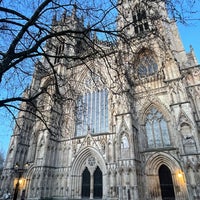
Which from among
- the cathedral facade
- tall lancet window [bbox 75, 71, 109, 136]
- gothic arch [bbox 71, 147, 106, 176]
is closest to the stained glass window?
tall lancet window [bbox 75, 71, 109, 136]

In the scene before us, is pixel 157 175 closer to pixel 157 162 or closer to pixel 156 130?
pixel 157 162

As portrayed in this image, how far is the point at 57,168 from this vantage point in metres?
16.3

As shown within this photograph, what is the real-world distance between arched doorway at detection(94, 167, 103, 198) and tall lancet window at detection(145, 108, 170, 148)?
16.8 ft

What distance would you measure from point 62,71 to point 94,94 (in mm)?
5824

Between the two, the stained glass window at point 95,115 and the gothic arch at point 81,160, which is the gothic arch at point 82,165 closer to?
the gothic arch at point 81,160

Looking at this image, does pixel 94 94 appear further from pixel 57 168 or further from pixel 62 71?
pixel 57 168

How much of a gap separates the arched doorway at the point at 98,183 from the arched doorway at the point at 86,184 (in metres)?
0.84

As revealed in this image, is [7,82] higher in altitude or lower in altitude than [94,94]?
lower

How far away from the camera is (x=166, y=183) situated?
1211 centimetres

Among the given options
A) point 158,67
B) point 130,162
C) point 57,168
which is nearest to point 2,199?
point 57,168

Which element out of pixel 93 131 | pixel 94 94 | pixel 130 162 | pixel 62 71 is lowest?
pixel 130 162

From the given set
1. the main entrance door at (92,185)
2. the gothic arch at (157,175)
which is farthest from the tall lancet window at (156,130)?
the main entrance door at (92,185)

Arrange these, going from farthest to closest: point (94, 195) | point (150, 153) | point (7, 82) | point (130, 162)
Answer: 1. point (94, 195)
2. point (150, 153)
3. point (130, 162)
4. point (7, 82)

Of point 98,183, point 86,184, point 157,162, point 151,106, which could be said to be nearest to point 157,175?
point 157,162
